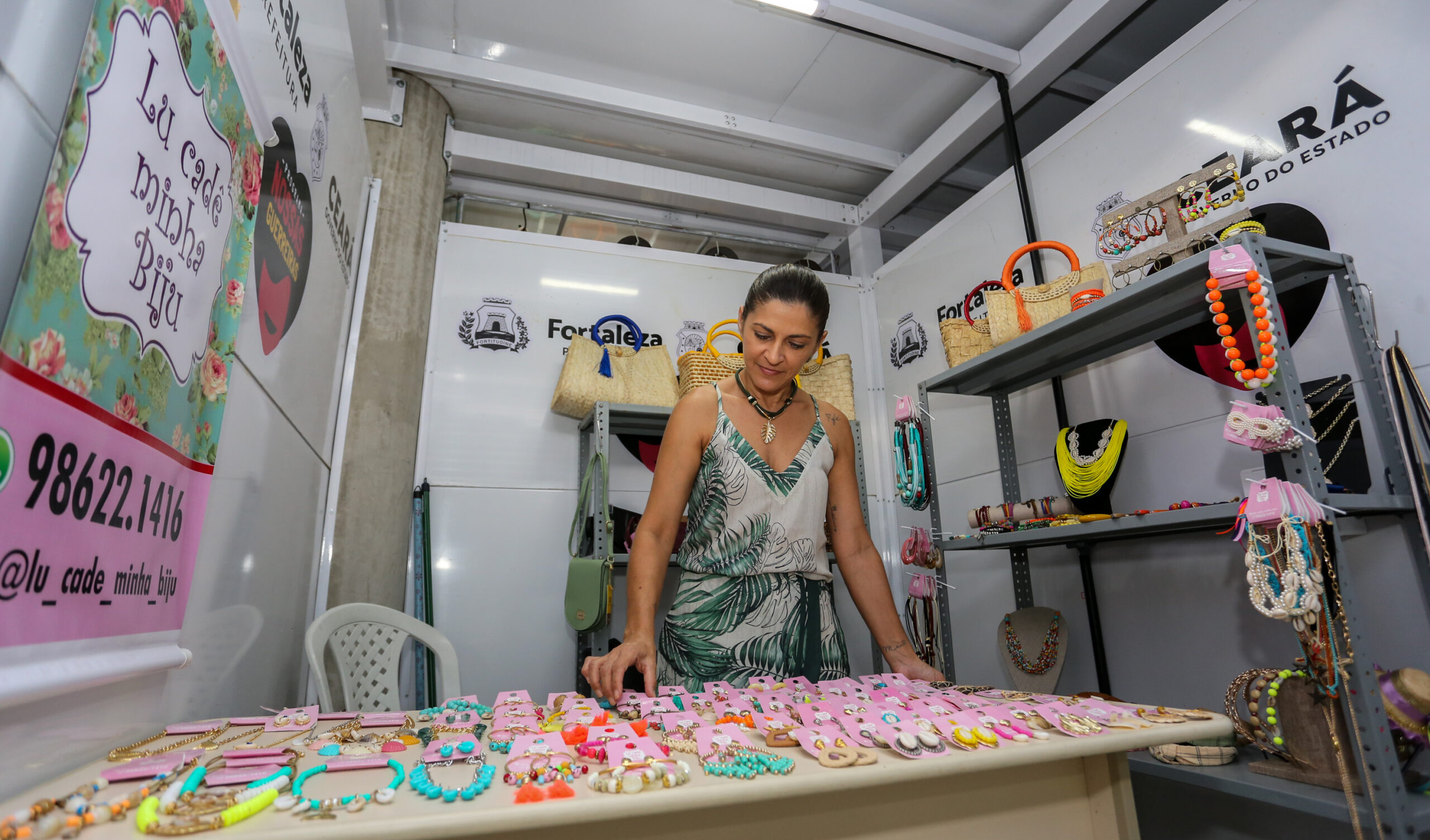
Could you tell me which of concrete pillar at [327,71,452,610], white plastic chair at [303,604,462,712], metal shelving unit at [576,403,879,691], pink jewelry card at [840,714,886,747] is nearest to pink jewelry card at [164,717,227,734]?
pink jewelry card at [840,714,886,747]

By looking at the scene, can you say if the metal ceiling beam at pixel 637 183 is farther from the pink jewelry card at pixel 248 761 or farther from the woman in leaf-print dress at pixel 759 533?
the pink jewelry card at pixel 248 761

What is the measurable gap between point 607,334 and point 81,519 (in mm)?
2841

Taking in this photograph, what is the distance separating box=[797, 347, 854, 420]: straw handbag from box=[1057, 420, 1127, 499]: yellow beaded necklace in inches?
39.3

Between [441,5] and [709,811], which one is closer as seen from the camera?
[709,811]

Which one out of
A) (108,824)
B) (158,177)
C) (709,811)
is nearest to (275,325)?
(158,177)

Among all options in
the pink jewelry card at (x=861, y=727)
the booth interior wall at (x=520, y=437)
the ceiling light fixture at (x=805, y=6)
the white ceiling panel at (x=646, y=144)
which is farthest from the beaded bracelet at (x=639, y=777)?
the white ceiling panel at (x=646, y=144)

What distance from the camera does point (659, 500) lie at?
1.62m

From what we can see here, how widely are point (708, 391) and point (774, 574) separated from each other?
0.49 m

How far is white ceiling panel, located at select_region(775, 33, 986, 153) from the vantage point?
3.20 m

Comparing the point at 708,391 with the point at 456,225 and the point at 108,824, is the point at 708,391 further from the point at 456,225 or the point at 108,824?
the point at 456,225

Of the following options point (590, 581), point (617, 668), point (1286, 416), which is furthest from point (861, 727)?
point (590, 581)

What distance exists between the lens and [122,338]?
0.82 meters

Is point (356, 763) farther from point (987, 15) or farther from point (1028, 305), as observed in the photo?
point (987, 15)

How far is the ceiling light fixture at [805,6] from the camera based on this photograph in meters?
2.64
